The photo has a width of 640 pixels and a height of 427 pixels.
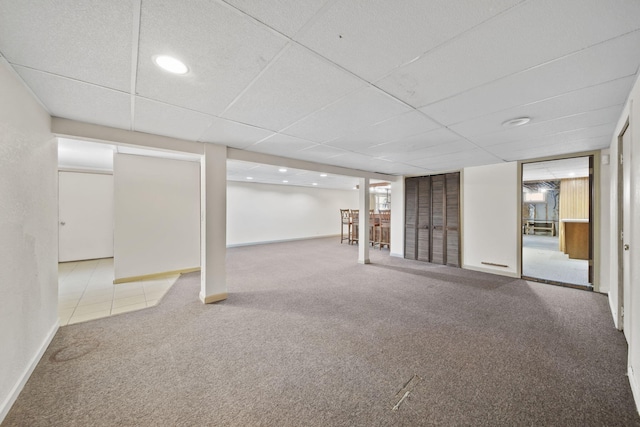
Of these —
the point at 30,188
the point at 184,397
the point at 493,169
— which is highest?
the point at 493,169

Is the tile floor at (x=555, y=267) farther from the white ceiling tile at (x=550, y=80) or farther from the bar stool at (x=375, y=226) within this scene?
the bar stool at (x=375, y=226)

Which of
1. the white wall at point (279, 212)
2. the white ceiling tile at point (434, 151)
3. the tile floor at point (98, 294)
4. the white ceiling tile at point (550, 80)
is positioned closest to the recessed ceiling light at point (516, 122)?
the white ceiling tile at point (550, 80)

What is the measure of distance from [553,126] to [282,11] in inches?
121

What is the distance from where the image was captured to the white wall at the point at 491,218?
447 cm

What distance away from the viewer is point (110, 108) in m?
2.13

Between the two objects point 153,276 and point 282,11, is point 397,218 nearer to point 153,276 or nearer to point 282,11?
point 153,276

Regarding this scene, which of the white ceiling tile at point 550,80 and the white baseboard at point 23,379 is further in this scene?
the white baseboard at point 23,379

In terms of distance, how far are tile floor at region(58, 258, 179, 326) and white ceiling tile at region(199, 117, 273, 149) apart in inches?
93.6

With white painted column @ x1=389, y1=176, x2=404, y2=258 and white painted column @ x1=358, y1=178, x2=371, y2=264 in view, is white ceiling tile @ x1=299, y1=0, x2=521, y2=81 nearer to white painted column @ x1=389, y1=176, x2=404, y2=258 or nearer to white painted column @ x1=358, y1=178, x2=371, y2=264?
white painted column @ x1=358, y1=178, x2=371, y2=264

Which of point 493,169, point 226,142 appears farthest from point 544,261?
point 226,142

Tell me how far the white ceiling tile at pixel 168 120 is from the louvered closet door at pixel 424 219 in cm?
500

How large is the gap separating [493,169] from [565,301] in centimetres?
254

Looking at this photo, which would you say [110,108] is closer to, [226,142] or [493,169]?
[226,142]

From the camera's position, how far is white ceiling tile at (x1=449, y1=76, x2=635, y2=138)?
1.77 meters
